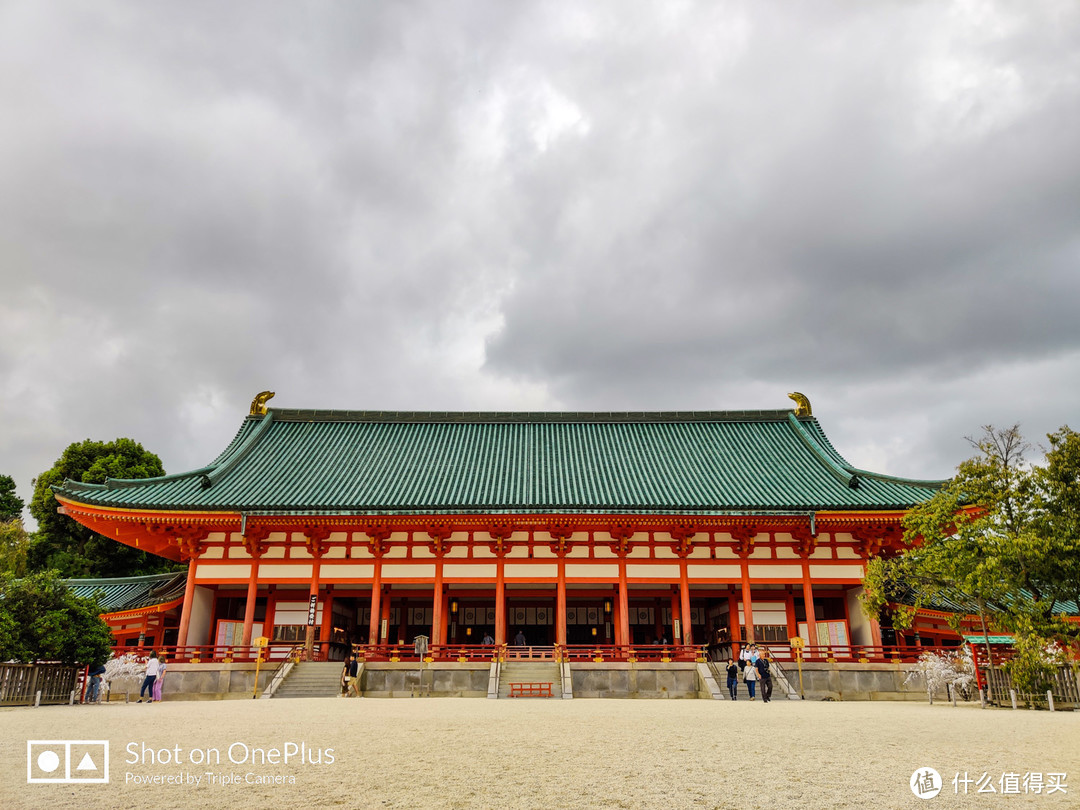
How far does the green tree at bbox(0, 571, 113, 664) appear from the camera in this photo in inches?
605

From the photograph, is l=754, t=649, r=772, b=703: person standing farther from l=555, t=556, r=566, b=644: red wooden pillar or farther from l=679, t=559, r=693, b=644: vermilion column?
l=555, t=556, r=566, b=644: red wooden pillar

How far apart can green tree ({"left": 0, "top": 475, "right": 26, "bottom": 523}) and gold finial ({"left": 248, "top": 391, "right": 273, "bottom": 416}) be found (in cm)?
2296

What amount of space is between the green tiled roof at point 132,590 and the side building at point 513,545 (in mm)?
1366

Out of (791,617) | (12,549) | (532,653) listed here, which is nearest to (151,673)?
(532,653)

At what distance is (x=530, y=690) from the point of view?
1931cm

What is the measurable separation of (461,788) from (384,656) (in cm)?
1668

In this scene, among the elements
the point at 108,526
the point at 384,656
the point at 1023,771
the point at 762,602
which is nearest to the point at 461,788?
the point at 1023,771

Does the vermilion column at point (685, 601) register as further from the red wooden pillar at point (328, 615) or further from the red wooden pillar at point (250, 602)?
the red wooden pillar at point (250, 602)

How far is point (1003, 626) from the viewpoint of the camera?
48.7 ft

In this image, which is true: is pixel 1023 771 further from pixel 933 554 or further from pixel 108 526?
pixel 108 526

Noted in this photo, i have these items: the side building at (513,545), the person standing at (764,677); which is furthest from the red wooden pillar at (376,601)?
the person standing at (764,677)

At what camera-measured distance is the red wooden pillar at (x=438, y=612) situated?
902 inches

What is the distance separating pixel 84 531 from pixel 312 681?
100ft

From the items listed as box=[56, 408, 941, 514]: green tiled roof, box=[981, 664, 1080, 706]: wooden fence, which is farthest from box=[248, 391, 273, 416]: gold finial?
box=[981, 664, 1080, 706]: wooden fence
